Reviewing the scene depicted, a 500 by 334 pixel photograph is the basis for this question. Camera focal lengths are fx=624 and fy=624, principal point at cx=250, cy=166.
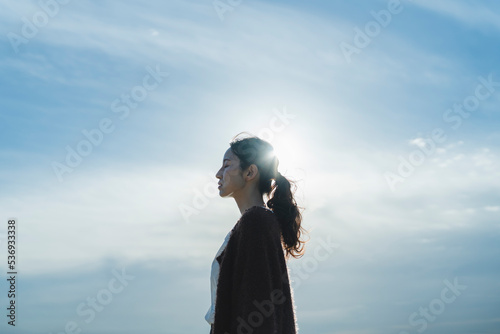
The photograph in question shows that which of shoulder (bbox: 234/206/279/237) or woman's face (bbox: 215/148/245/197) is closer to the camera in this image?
shoulder (bbox: 234/206/279/237)

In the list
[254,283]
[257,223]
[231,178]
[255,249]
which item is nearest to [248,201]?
[231,178]

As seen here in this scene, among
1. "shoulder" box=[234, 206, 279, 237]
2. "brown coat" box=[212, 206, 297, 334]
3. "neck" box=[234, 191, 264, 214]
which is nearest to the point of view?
"brown coat" box=[212, 206, 297, 334]

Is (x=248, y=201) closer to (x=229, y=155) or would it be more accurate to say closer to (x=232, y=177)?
(x=232, y=177)

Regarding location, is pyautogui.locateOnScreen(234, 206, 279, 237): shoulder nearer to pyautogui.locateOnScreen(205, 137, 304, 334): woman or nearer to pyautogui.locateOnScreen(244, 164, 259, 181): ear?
pyautogui.locateOnScreen(205, 137, 304, 334): woman

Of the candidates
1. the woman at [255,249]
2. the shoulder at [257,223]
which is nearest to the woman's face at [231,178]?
the woman at [255,249]

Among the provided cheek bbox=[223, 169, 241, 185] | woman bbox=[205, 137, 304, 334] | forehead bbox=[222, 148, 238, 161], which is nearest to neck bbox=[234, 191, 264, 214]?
woman bbox=[205, 137, 304, 334]

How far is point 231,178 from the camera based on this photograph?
153 inches

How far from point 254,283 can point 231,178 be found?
739 mm

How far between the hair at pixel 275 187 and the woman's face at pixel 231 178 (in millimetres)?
38

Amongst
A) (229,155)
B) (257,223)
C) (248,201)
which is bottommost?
(257,223)

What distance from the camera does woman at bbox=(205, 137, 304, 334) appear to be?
3428 mm

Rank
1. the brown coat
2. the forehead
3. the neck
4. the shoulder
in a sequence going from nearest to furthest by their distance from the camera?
1. the brown coat
2. the shoulder
3. the neck
4. the forehead

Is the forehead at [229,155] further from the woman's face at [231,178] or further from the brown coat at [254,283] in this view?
the brown coat at [254,283]

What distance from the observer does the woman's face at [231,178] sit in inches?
153
